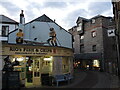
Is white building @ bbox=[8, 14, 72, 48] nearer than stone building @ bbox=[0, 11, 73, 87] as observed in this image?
No

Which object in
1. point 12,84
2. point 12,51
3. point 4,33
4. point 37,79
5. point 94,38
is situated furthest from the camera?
point 94,38

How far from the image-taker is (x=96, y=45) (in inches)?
1075

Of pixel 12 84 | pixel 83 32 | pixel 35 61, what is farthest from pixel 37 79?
pixel 83 32

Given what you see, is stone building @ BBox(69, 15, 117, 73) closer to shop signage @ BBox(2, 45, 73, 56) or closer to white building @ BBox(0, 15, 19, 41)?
shop signage @ BBox(2, 45, 73, 56)

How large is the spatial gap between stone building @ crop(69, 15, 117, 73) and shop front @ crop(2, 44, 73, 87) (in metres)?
13.2

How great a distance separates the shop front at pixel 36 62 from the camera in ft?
40.8

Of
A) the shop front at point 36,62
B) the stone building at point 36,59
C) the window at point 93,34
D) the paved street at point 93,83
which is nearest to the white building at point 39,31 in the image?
the stone building at point 36,59

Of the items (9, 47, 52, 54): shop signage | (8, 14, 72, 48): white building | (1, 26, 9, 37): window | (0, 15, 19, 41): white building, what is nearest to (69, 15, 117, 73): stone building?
(8, 14, 72, 48): white building

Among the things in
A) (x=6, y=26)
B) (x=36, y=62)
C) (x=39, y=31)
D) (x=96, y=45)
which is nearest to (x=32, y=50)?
(x=36, y=62)

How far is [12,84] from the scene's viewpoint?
10328 mm

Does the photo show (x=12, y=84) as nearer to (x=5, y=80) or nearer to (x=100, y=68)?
(x=5, y=80)

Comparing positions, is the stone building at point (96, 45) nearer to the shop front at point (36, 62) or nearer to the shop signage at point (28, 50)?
the shop front at point (36, 62)

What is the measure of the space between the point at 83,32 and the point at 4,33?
57.4 feet

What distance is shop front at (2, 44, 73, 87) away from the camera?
12438 mm
